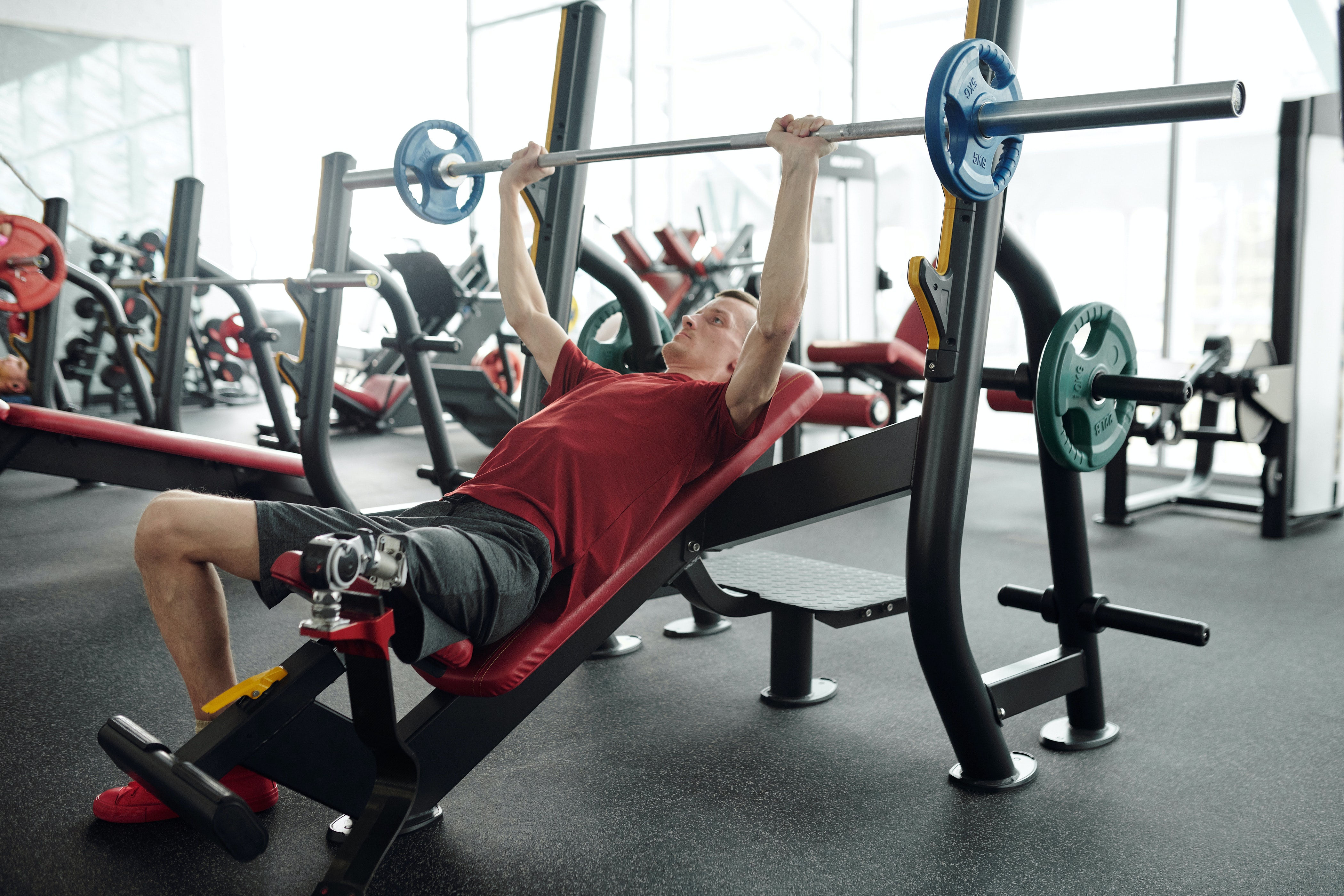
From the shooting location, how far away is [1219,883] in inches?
53.4

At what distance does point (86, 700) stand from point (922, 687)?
5.88 ft

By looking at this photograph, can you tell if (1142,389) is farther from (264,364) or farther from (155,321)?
(155,321)

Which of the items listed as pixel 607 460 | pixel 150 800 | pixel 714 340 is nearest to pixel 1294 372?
pixel 714 340

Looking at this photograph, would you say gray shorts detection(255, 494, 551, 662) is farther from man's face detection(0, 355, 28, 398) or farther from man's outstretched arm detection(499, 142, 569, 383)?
man's face detection(0, 355, 28, 398)

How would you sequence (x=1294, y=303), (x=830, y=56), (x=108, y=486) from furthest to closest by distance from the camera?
(x=830, y=56)
(x=108, y=486)
(x=1294, y=303)

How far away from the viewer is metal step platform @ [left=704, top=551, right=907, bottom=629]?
1.78 m

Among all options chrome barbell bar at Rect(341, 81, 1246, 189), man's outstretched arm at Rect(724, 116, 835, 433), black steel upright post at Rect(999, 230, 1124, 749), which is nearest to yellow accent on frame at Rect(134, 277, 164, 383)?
chrome barbell bar at Rect(341, 81, 1246, 189)

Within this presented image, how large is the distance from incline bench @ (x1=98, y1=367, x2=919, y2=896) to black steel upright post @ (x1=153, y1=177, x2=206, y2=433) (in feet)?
10.1

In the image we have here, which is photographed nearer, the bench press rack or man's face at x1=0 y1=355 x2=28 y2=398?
the bench press rack

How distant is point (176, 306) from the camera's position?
408 centimetres

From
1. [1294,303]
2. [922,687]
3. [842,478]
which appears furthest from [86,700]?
[1294,303]

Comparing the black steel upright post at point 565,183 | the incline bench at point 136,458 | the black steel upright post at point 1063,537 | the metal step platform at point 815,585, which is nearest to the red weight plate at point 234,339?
the incline bench at point 136,458

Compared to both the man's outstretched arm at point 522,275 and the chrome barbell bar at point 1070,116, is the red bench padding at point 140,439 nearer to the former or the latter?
the man's outstretched arm at point 522,275

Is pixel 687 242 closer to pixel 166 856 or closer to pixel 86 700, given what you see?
pixel 86 700
